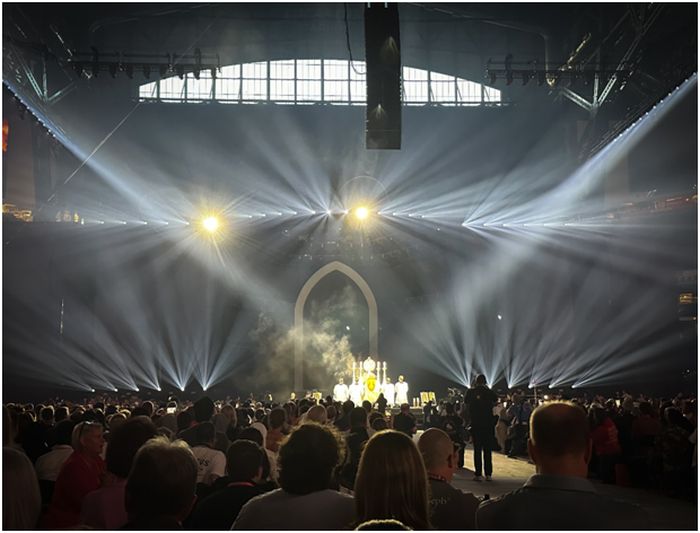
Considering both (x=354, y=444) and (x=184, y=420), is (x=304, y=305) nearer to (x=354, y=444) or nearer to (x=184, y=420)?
(x=184, y=420)

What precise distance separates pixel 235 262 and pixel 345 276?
3.42m

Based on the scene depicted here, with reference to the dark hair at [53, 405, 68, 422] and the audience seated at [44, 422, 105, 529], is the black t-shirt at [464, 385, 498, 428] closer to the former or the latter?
the dark hair at [53, 405, 68, 422]

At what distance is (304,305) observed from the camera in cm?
2348

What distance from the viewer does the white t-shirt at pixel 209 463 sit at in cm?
484

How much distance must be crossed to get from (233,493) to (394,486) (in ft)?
3.95

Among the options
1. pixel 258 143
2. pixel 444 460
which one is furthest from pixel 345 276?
pixel 444 460

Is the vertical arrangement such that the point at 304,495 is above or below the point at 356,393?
below

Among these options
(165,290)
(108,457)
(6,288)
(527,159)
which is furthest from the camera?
(527,159)

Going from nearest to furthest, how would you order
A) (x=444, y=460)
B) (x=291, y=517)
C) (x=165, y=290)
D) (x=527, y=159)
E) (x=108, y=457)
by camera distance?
(x=291, y=517) < (x=108, y=457) < (x=444, y=460) < (x=165, y=290) < (x=527, y=159)

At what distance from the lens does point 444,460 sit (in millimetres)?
3443

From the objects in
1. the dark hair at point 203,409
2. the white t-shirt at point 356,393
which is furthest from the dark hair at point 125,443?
the white t-shirt at point 356,393

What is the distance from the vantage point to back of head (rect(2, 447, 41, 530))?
3.26 metres

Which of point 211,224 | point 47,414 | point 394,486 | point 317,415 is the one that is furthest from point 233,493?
point 211,224

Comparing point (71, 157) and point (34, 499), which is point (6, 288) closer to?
point (71, 157)
